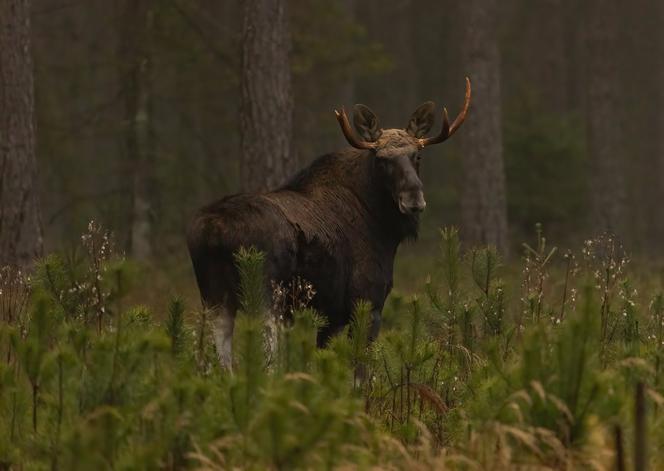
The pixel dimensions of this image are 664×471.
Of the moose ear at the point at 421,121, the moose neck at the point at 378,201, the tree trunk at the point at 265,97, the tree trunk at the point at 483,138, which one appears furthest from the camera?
the tree trunk at the point at 483,138

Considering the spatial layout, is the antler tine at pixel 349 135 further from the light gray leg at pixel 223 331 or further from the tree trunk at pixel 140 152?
the tree trunk at pixel 140 152

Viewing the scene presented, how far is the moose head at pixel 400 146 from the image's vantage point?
7.92 m

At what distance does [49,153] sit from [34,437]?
16.1 metres

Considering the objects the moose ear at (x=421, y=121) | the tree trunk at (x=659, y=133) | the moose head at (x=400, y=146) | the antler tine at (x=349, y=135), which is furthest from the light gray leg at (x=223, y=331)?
the tree trunk at (x=659, y=133)

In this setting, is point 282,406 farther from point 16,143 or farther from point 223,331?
point 16,143

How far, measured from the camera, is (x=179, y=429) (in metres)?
4.25

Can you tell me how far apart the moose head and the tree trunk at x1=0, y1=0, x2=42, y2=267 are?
12.3ft

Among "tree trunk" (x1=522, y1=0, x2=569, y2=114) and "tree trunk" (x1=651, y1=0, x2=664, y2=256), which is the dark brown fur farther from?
"tree trunk" (x1=522, y1=0, x2=569, y2=114)

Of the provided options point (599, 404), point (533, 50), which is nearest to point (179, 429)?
point (599, 404)

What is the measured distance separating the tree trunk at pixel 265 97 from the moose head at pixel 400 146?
3687 mm

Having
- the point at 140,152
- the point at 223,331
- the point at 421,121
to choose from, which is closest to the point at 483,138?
the point at 140,152

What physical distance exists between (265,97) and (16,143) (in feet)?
9.37

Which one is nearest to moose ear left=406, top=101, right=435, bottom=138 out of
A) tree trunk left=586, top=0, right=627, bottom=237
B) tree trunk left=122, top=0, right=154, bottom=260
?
tree trunk left=122, top=0, right=154, bottom=260

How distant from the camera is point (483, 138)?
1752 cm
